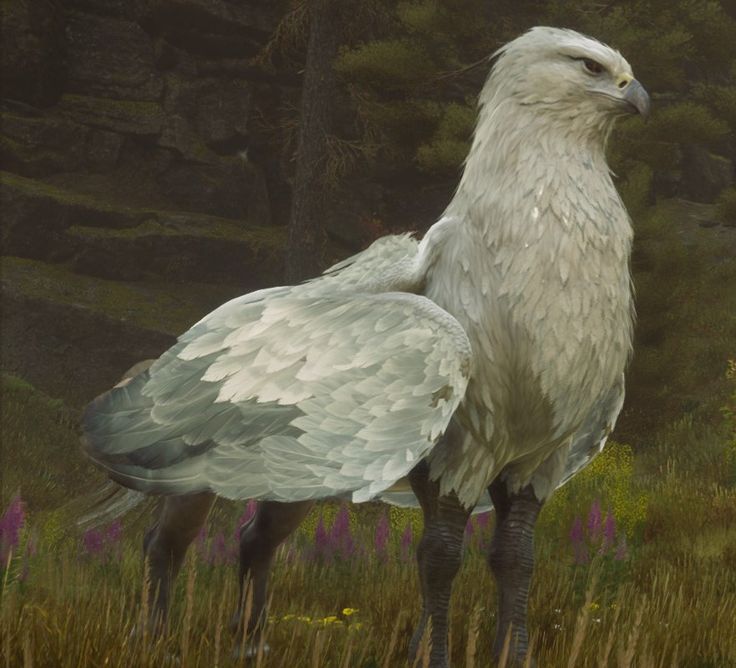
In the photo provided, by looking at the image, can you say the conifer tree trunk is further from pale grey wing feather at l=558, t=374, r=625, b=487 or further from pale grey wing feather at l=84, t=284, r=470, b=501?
pale grey wing feather at l=84, t=284, r=470, b=501

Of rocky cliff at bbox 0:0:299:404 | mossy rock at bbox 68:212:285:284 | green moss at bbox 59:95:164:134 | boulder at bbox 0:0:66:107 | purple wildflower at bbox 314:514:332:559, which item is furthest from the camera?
green moss at bbox 59:95:164:134

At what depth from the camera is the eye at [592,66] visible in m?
3.35

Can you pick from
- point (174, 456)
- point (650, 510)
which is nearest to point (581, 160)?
point (174, 456)

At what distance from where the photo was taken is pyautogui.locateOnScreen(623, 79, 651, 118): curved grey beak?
3312 mm

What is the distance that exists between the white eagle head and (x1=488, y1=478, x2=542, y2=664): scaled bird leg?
1.25 metres

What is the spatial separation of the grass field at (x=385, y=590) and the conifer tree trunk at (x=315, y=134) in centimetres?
487

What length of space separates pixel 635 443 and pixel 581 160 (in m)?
7.81

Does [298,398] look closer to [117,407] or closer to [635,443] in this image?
[117,407]

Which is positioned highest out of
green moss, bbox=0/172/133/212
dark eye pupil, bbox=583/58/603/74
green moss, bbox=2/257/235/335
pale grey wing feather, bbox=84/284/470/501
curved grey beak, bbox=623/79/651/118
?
dark eye pupil, bbox=583/58/603/74

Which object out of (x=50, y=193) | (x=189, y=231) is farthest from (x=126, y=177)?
(x=189, y=231)

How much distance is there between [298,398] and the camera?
2.96 m

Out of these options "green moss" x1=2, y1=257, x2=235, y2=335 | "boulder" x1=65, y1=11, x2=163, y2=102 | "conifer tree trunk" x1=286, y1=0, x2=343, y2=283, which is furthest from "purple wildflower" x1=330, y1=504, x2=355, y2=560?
"boulder" x1=65, y1=11, x2=163, y2=102

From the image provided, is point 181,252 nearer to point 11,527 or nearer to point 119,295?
point 119,295

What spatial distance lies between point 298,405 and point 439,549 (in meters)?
0.70
